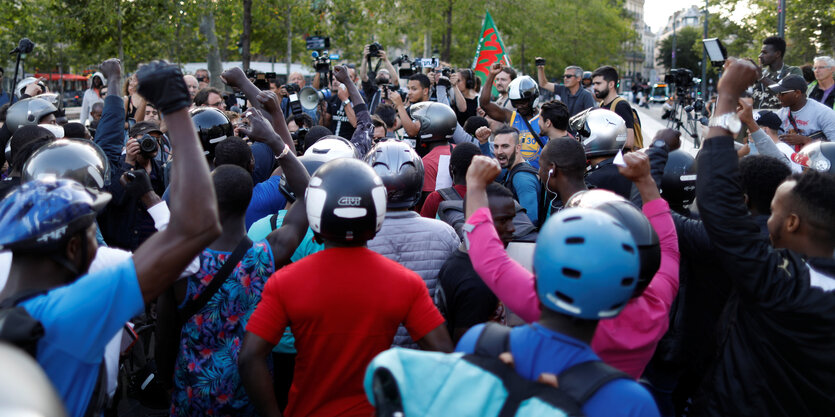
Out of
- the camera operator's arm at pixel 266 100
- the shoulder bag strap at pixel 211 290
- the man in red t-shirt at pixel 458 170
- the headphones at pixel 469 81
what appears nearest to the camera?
the shoulder bag strap at pixel 211 290

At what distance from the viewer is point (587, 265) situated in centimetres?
188

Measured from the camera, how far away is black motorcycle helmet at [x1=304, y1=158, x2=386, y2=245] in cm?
274

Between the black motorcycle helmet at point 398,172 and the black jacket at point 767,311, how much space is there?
159 cm

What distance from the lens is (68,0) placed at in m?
20.2

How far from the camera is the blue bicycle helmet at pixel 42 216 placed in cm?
202

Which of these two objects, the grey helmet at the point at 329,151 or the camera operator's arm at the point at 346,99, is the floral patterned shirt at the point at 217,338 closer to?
the grey helmet at the point at 329,151

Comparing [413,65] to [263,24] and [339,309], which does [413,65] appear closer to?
[339,309]

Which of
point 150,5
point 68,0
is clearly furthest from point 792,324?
point 68,0

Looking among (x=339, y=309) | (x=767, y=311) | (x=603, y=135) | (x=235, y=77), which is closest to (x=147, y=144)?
(x=235, y=77)

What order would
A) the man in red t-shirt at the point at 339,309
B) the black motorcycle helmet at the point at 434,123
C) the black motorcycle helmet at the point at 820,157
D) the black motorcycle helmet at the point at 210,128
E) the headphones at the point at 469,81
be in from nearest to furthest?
the man in red t-shirt at the point at 339,309, the black motorcycle helmet at the point at 820,157, the black motorcycle helmet at the point at 210,128, the black motorcycle helmet at the point at 434,123, the headphones at the point at 469,81

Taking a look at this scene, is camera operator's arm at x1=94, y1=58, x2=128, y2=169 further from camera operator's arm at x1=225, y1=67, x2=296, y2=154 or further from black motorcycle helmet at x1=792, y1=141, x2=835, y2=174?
black motorcycle helmet at x1=792, y1=141, x2=835, y2=174

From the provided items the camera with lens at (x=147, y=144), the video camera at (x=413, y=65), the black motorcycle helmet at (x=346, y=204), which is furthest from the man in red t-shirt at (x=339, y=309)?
the video camera at (x=413, y=65)

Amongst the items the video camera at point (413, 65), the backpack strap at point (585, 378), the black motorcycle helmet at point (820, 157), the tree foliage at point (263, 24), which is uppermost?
the tree foliage at point (263, 24)

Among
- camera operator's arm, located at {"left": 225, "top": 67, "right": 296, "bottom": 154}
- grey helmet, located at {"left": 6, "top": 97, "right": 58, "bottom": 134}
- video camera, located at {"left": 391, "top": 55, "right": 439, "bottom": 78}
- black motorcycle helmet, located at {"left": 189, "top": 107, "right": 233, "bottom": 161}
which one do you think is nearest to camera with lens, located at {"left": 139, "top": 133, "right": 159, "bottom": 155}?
black motorcycle helmet, located at {"left": 189, "top": 107, "right": 233, "bottom": 161}
